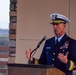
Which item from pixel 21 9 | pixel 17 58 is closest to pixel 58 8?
pixel 21 9

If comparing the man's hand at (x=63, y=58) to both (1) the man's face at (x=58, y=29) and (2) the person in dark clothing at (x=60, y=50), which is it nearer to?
(2) the person in dark clothing at (x=60, y=50)

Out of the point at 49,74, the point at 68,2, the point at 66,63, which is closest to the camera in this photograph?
the point at 49,74

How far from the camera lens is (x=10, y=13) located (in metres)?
6.99

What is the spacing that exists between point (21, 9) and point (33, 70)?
135 inches

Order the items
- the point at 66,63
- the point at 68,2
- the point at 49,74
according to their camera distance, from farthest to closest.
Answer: the point at 68,2 → the point at 66,63 → the point at 49,74

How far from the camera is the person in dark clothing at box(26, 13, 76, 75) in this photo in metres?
4.08

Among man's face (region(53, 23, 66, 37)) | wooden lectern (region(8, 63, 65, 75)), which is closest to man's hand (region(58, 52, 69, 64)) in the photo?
wooden lectern (region(8, 63, 65, 75))

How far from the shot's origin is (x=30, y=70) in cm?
357

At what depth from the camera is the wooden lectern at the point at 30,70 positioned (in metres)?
3.53

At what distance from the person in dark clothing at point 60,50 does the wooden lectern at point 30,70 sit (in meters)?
0.37

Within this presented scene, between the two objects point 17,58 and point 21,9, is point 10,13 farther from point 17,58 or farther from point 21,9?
point 17,58

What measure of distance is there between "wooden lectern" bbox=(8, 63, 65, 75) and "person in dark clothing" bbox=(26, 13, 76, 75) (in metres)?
0.37

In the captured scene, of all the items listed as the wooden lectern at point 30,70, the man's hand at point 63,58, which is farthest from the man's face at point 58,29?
the wooden lectern at point 30,70

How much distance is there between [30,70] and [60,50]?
79cm
